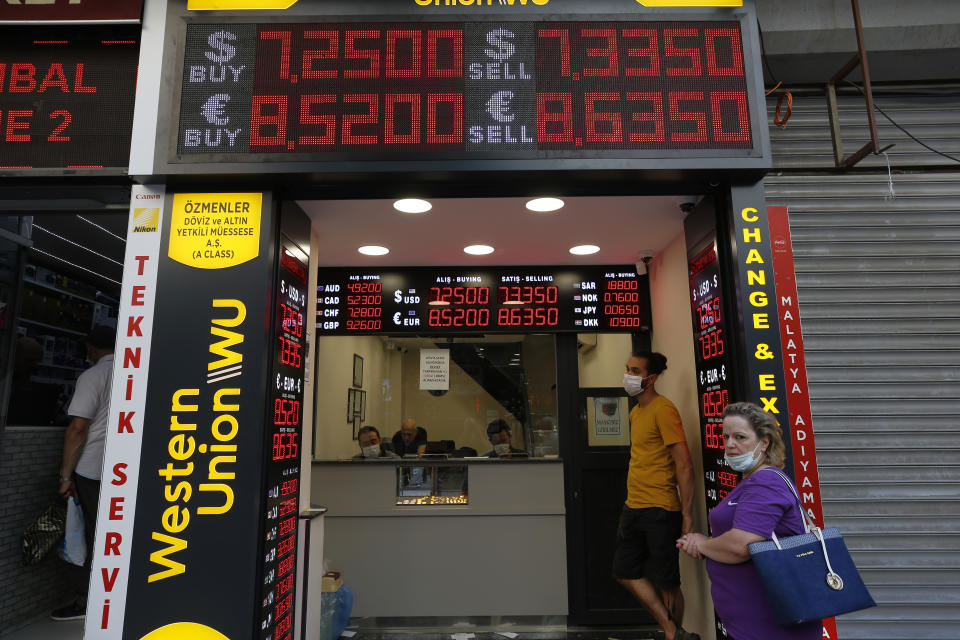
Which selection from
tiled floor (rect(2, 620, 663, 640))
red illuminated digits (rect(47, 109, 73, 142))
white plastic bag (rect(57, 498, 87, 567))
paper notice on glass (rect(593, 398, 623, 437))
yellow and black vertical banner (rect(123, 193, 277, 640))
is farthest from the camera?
paper notice on glass (rect(593, 398, 623, 437))

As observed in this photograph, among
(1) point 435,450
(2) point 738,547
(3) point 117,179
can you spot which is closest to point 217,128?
(3) point 117,179

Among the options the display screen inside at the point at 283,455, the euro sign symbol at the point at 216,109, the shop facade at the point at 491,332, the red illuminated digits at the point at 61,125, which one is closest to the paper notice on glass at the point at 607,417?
the shop facade at the point at 491,332

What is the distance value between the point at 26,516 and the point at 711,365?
465cm

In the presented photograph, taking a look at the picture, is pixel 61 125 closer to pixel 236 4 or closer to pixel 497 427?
pixel 236 4

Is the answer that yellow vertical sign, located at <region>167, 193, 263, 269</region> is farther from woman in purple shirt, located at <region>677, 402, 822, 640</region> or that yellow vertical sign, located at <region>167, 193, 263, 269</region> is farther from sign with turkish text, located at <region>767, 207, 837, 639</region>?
sign with turkish text, located at <region>767, 207, 837, 639</region>

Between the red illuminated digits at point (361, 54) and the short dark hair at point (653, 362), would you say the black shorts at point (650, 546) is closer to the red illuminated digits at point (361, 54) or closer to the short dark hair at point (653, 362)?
the short dark hair at point (653, 362)

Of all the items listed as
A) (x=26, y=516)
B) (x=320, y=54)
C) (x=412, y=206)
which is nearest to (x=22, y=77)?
(x=320, y=54)

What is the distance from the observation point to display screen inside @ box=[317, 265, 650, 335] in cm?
457

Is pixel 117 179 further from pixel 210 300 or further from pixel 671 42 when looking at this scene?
pixel 671 42

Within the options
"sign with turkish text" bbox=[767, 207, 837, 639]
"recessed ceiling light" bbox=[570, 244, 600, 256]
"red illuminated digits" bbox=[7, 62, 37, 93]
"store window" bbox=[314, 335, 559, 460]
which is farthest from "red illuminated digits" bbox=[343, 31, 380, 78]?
"store window" bbox=[314, 335, 559, 460]

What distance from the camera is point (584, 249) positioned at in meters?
4.27

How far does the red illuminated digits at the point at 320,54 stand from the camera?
9.00 feet

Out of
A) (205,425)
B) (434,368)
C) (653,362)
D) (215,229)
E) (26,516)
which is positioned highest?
(215,229)

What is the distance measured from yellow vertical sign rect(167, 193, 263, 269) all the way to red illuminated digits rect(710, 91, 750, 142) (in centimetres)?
219
